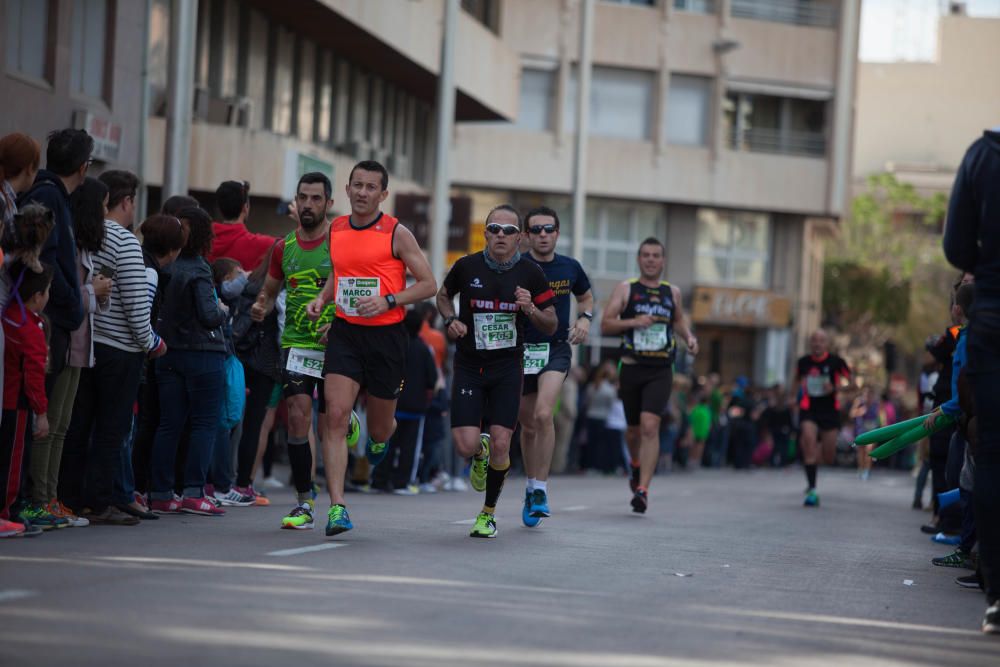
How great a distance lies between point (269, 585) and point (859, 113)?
283 ft

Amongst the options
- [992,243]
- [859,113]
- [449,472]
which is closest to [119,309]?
[992,243]

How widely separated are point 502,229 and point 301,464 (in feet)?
6.48

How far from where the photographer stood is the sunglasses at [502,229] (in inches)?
467

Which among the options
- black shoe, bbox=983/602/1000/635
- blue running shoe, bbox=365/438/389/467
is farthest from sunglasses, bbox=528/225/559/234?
black shoe, bbox=983/602/1000/635

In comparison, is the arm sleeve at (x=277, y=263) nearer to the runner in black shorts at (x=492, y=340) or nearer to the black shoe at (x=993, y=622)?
the runner in black shorts at (x=492, y=340)

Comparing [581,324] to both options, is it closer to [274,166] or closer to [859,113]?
[274,166]

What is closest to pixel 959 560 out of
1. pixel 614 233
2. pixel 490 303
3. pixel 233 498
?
pixel 490 303

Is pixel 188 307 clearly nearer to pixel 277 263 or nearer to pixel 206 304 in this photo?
pixel 206 304

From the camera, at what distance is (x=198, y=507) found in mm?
12867

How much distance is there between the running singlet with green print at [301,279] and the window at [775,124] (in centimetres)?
4368

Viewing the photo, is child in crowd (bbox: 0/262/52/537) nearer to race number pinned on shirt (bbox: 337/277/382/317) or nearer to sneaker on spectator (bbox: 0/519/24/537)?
sneaker on spectator (bbox: 0/519/24/537)

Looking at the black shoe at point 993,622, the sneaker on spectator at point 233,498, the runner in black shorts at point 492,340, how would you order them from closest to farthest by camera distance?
the black shoe at point 993,622, the runner in black shorts at point 492,340, the sneaker on spectator at point 233,498

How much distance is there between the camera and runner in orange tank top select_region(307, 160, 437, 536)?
36.0 ft

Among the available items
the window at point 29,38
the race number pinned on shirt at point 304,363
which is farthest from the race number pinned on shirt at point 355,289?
the window at point 29,38
